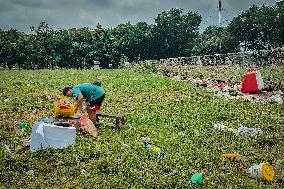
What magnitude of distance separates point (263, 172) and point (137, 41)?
6019 cm

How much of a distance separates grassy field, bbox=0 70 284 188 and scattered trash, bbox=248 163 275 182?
11 cm

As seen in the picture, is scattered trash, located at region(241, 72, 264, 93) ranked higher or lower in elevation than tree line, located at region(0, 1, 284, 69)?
lower

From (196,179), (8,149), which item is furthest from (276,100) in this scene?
(8,149)

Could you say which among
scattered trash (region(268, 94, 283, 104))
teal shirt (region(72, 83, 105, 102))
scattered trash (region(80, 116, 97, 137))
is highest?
teal shirt (region(72, 83, 105, 102))

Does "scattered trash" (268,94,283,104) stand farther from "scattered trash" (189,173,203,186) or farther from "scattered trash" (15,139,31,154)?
"scattered trash" (15,139,31,154)

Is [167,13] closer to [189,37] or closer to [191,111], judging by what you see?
[189,37]

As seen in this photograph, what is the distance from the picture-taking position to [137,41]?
6438 centimetres

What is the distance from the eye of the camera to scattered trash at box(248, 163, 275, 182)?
5.25 metres

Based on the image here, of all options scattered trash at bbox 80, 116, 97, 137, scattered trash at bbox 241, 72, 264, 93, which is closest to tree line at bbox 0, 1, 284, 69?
scattered trash at bbox 241, 72, 264, 93

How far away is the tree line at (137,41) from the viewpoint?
174 feet

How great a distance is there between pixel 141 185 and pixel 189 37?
220 ft

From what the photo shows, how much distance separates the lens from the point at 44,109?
1073 centimetres

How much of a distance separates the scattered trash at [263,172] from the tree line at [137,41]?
49.0m

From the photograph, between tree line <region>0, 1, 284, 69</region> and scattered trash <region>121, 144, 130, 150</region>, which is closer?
scattered trash <region>121, 144, 130, 150</region>
